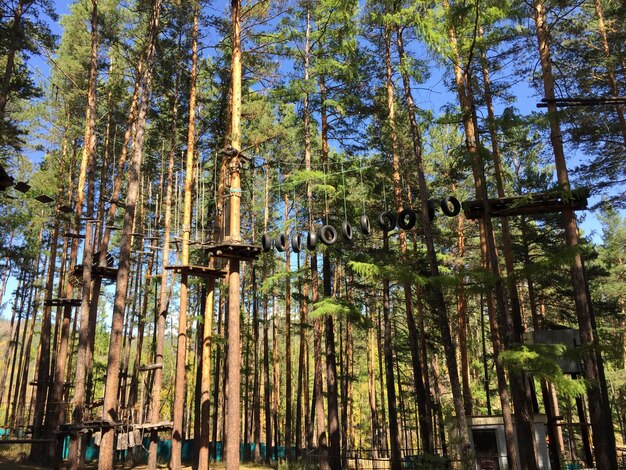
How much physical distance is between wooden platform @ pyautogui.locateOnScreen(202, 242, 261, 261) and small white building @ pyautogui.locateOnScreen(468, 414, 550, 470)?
31.8ft

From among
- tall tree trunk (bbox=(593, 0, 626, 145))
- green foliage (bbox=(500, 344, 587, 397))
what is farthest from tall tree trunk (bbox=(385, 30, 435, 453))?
tall tree trunk (bbox=(593, 0, 626, 145))

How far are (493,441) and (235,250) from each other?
35.2 feet

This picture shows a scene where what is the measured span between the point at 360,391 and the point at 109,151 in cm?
3308

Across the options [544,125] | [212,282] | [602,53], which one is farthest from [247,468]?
[602,53]

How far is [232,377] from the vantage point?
8.58 metres

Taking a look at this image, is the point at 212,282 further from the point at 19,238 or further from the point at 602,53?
the point at 19,238

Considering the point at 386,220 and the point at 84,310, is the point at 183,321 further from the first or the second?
the point at 386,220

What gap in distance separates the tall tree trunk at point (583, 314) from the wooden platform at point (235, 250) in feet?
22.7

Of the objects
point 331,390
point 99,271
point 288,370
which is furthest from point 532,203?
point 288,370

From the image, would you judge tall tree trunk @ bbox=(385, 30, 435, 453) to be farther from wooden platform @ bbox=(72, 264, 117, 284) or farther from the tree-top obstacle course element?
wooden platform @ bbox=(72, 264, 117, 284)

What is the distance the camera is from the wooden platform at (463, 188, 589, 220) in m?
Answer: 10.5

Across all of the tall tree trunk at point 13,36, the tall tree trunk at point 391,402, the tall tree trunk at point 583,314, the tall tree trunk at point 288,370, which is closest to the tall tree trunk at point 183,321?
the tall tree trunk at point 13,36

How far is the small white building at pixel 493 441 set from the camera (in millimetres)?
13860

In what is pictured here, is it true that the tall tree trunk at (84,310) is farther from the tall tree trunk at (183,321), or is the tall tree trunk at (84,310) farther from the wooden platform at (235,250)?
the wooden platform at (235,250)
